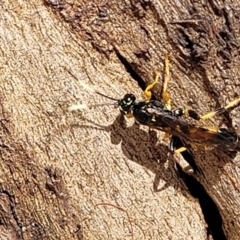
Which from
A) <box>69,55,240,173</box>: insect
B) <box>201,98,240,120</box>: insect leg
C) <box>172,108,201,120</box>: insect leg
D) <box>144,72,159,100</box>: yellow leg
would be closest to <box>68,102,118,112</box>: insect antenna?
<box>69,55,240,173</box>: insect

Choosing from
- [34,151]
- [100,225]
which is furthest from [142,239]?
[34,151]

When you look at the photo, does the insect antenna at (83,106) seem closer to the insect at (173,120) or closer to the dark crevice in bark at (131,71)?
the insect at (173,120)

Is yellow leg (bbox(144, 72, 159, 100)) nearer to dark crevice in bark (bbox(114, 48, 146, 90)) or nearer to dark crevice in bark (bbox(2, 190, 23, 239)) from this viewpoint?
dark crevice in bark (bbox(114, 48, 146, 90))

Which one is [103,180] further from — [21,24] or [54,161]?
[21,24]

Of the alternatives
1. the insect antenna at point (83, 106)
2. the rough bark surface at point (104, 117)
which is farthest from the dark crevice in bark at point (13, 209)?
the insect antenna at point (83, 106)

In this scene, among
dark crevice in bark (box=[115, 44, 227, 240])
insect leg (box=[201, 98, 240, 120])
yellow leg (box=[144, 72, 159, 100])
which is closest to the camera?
insect leg (box=[201, 98, 240, 120])

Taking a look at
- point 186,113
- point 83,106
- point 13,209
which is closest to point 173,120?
point 186,113
